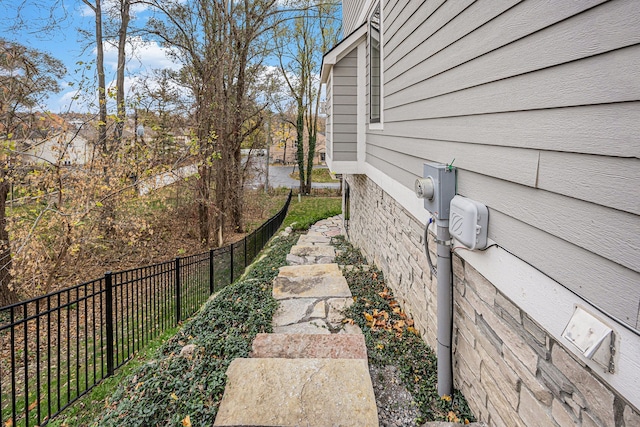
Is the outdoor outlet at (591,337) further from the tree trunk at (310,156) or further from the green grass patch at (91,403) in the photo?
the tree trunk at (310,156)

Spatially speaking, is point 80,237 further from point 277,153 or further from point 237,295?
point 277,153

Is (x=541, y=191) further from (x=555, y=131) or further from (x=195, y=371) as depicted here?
(x=195, y=371)

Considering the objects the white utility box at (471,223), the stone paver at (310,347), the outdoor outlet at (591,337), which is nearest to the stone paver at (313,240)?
the stone paver at (310,347)

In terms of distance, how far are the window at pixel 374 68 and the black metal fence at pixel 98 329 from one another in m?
3.44

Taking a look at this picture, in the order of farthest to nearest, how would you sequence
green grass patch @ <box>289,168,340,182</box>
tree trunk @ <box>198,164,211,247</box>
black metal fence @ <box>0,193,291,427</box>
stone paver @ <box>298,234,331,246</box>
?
green grass patch @ <box>289,168,340,182</box> → tree trunk @ <box>198,164,211,247</box> → stone paver @ <box>298,234,331,246</box> → black metal fence @ <box>0,193,291,427</box>

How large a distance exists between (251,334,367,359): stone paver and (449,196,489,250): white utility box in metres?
1.37

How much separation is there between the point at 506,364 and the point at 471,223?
2.33 ft

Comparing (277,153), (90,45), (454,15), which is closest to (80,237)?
(90,45)

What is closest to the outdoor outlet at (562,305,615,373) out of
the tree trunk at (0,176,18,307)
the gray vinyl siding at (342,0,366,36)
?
the gray vinyl siding at (342,0,366,36)

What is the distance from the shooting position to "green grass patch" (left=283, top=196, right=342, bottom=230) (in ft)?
43.4

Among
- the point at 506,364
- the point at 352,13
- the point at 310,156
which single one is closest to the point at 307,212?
the point at 310,156

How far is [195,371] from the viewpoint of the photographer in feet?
9.69

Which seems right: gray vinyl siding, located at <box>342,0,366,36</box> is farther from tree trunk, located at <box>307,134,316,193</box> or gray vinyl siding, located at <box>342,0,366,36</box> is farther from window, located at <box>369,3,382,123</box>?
tree trunk, located at <box>307,134,316,193</box>

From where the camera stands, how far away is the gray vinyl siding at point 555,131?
1.21 m
